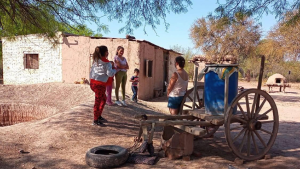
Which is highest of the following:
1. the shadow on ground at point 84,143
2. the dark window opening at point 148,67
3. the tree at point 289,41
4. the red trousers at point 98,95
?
the tree at point 289,41

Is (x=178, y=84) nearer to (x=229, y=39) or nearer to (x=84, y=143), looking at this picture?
(x=84, y=143)

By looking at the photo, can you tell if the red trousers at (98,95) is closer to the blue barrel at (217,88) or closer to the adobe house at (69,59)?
the blue barrel at (217,88)

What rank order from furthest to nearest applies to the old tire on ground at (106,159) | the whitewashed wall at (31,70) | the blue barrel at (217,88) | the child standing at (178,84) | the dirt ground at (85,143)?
1. the whitewashed wall at (31,70)
2. the child standing at (178,84)
3. the blue barrel at (217,88)
4. the dirt ground at (85,143)
5. the old tire on ground at (106,159)

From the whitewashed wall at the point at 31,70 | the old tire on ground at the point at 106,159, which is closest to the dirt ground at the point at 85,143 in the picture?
the old tire on ground at the point at 106,159

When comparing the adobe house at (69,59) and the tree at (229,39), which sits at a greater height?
the tree at (229,39)

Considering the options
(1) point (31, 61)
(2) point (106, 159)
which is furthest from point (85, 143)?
(1) point (31, 61)

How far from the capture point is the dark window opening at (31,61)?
12.7 m

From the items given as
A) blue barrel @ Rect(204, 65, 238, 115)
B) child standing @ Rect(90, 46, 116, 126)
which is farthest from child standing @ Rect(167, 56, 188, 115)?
child standing @ Rect(90, 46, 116, 126)

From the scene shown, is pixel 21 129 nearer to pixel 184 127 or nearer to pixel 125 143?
pixel 125 143

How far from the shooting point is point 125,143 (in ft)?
14.1

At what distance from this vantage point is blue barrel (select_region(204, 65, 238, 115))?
3.59m

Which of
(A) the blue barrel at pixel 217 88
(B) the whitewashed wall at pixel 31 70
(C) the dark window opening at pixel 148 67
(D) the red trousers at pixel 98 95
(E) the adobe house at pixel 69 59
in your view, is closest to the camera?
(A) the blue barrel at pixel 217 88

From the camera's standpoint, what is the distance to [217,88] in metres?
3.65

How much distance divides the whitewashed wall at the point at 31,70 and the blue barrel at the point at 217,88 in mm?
9753
